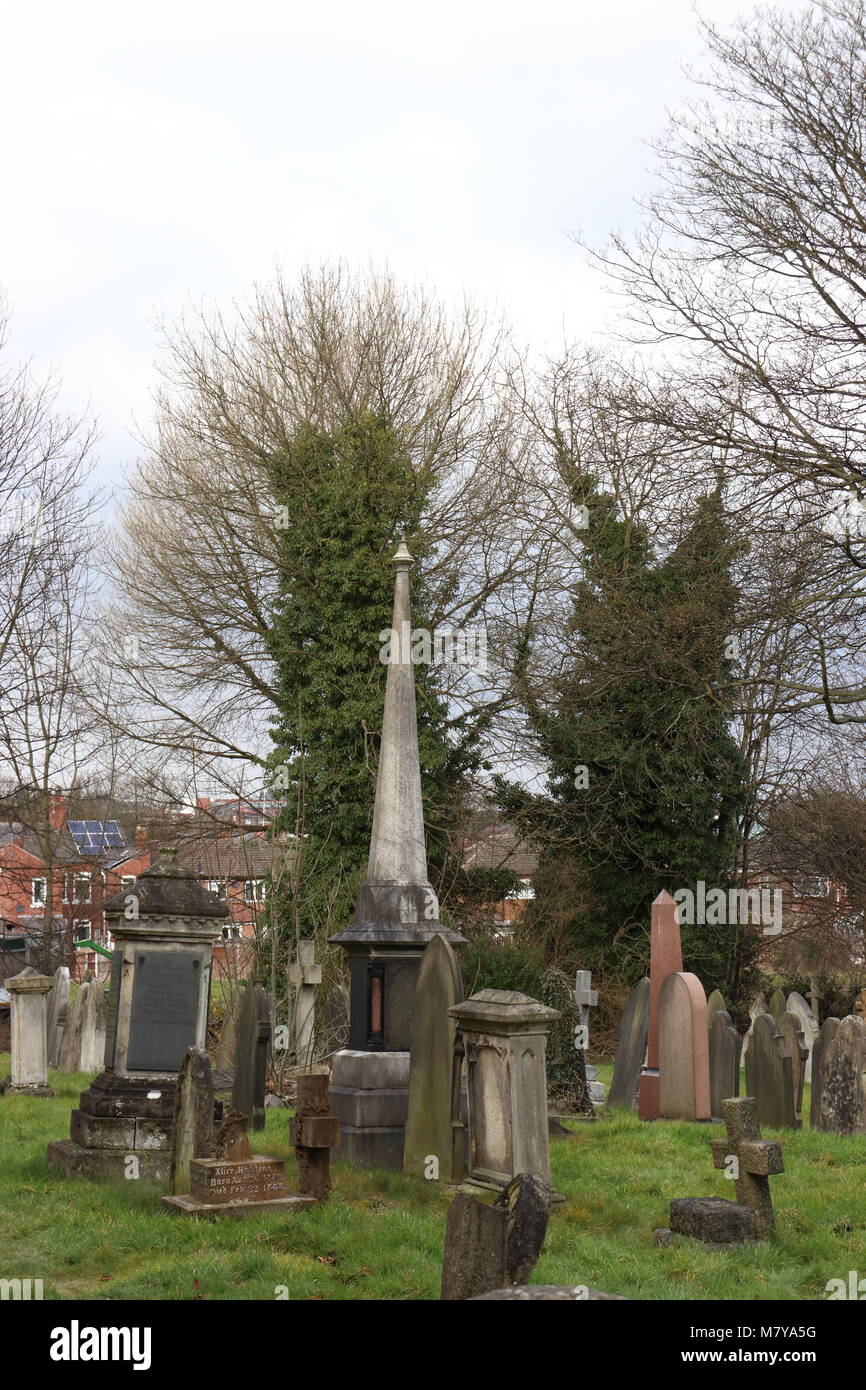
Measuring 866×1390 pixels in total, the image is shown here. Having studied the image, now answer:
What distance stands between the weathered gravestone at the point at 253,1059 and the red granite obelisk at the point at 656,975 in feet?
13.0

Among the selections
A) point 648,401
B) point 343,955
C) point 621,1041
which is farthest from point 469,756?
point 648,401

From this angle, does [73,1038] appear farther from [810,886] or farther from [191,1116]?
[810,886]

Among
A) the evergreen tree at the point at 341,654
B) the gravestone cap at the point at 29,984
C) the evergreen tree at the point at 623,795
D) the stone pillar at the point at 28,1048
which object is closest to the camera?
the stone pillar at the point at 28,1048

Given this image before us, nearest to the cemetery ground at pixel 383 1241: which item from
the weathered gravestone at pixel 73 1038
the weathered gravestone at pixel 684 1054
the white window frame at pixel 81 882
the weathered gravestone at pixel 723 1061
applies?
the weathered gravestone at pixel 723 1061

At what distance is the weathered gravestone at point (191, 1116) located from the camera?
7621 mm

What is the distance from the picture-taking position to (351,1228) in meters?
6.93

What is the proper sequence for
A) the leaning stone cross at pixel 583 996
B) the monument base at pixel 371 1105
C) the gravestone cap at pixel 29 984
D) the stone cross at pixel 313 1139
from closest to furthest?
1. the stone cross at pixel 313 1139
2. the monument base at pixel 371 1105
3. the leaning stone cross at pixel 583 996
4. the gravestone cap at pixel 29 984

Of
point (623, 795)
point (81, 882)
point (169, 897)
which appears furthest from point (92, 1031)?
point (623, 795)

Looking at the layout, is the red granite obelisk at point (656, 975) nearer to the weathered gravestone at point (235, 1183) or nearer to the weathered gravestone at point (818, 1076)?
the weathered gravestone at point (818, 1076)

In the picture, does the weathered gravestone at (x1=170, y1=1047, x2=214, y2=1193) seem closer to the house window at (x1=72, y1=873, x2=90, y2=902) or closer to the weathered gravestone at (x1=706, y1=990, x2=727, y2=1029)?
the weathered gravestone at (x1=706, y1=990, x2=727, y2=1029)

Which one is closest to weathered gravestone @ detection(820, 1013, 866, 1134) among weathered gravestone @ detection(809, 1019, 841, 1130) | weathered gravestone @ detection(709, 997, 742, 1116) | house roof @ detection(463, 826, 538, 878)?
weathered gravestone @ detection(809, 1019, 841, 1130)

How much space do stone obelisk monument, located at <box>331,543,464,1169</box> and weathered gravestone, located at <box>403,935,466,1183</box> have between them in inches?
19.9

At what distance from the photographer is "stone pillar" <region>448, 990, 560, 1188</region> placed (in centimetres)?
758
